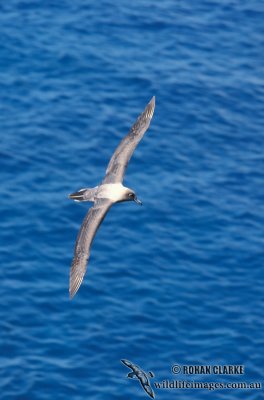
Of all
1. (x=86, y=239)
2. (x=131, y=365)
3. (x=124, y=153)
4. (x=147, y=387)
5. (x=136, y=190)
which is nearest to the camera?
(x=86, y=239)

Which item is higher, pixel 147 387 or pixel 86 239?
pixel 147 387

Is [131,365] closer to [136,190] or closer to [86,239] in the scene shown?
[136,190]

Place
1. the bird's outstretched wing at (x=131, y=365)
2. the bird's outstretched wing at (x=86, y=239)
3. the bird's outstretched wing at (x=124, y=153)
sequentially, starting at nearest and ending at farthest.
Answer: the bird's outstretched wing at (x=86, y=239) → the bird's outstretched wing at (x=124, y=153) → the bird's outstretched wing at (x=131, y=365)

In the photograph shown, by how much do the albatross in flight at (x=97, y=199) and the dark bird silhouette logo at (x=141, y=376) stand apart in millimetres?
8625

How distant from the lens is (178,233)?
→ 33.5 metres

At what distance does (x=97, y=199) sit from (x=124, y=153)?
143 cm

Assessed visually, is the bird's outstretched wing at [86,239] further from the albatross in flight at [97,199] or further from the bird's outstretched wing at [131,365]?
the bird's outstretched wing at [131,365]

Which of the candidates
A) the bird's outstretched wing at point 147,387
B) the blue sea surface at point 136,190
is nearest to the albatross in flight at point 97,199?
the blue sea surface at point 136,190

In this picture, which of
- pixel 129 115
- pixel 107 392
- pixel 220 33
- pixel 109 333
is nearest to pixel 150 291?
pixel 109 333

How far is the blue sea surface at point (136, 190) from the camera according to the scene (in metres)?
30.0

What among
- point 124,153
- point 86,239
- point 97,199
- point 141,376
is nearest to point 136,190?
point 141,376

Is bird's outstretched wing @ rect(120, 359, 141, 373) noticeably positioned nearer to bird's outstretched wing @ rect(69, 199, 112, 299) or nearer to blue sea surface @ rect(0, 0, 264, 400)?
blue sea surface @ rect(0, 0, 264, 400)

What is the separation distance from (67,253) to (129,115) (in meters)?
7.07

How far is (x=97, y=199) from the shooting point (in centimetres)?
2172
